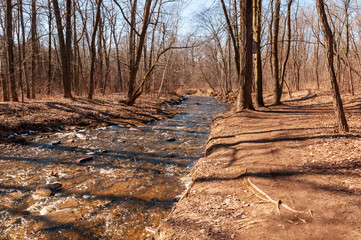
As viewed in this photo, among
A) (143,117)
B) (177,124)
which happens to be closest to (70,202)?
(177,124)

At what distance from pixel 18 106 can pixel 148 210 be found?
31.9ft

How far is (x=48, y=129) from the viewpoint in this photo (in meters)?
9.22

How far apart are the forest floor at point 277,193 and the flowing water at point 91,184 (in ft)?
2.65

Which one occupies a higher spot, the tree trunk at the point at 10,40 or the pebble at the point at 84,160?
the tree trunk at the point at 10,40

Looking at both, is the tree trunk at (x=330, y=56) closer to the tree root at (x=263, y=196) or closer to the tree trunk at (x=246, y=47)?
the tree root at (x=263, y=196)

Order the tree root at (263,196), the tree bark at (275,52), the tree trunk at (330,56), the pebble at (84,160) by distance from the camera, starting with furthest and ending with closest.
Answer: the tree bark at (275,52)
the pebble at (84,160)
the tree trunk at (330,56)
the tree root at (263,196)

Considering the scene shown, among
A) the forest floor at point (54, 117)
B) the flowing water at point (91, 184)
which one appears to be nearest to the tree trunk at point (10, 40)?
the forest floor at point (54, 117)

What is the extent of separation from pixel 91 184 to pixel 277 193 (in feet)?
12.3

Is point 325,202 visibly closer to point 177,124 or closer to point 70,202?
point 70,202

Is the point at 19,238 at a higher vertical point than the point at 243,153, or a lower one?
lower

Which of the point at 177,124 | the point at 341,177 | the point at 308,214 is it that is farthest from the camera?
the point at 177,124

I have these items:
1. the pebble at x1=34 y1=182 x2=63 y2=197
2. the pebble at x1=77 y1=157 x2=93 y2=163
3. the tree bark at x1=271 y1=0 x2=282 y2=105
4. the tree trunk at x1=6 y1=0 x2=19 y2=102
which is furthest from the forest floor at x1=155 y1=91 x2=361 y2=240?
the tree trunk at x1=6 y1=0 x2=19 y2=102

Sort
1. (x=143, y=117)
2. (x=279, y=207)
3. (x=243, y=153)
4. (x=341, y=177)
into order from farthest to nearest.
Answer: (x=143, y=117)
(x=243, y=153)
(x=341, y=177)
(x=279, y=207)

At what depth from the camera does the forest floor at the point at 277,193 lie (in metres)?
2.64
